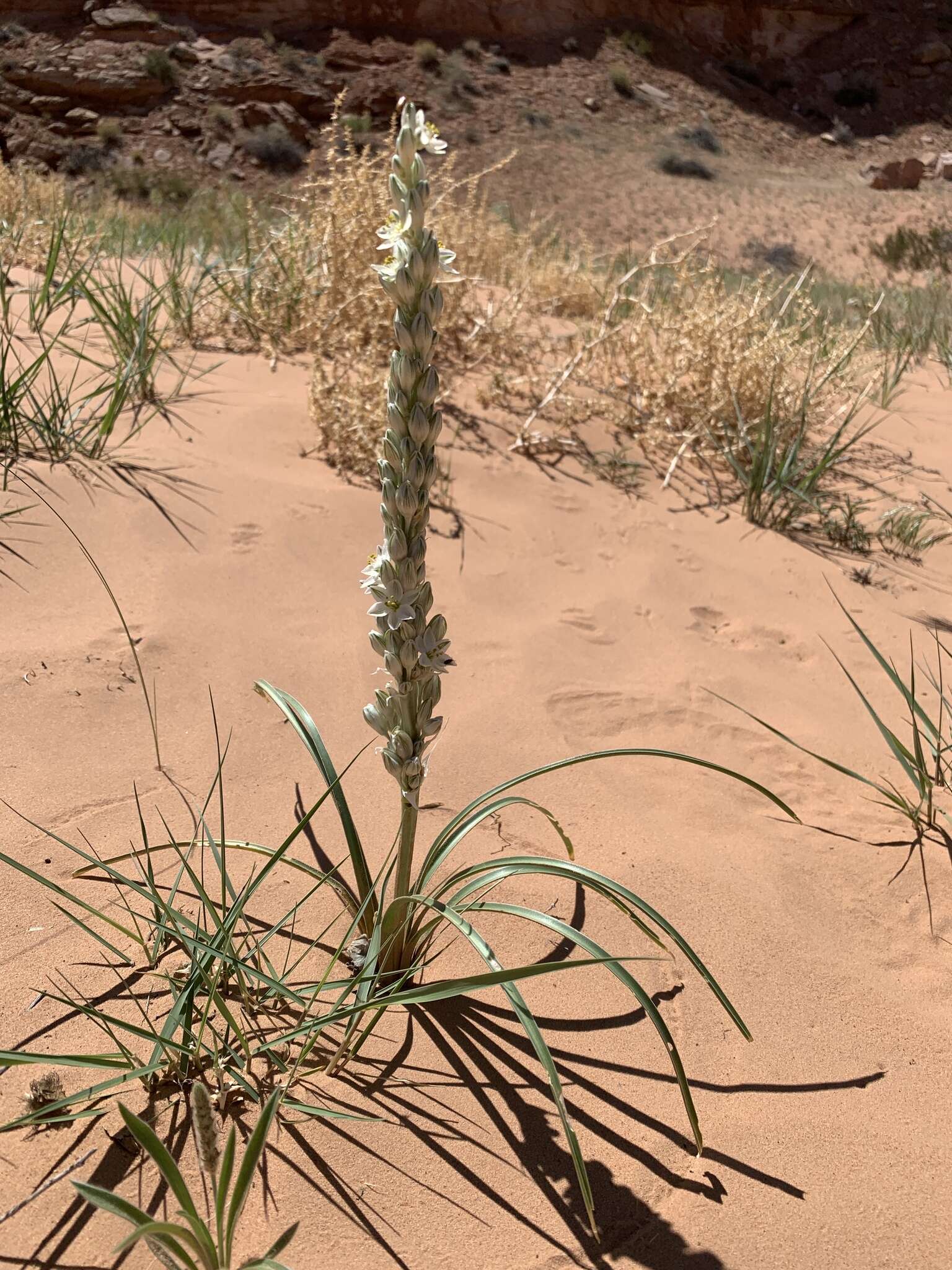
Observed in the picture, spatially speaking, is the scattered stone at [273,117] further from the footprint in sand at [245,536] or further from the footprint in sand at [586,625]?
the footprint in sand at [586,625]

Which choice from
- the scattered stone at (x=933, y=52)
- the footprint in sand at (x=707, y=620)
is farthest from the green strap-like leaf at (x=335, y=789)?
the scattered stone at (x=933, y=52)

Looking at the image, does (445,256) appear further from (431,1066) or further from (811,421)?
(811,421)

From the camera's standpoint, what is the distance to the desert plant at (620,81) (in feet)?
98.4

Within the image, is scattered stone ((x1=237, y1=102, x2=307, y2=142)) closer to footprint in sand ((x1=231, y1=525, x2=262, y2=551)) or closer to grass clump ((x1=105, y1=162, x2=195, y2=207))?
grass clump ((x1=105, y1=162, x2=195, y2=207))

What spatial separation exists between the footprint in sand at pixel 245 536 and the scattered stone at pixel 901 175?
97.5 ft

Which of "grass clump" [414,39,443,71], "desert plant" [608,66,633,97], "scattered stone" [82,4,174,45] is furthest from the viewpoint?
"desert plant" [608,66,633,97]

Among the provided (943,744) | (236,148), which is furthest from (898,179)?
(943,744)

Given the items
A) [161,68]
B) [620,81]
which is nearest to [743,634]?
[161,68]

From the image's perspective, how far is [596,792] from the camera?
2322 millimetres

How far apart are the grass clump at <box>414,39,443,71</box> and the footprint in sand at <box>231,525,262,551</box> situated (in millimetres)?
29629

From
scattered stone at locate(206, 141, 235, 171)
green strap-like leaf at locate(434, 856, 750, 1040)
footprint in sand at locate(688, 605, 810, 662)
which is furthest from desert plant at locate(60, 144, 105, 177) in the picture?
green strap-like leaf at locate(434, 856, 750, 1040)

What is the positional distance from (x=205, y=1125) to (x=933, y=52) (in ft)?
137

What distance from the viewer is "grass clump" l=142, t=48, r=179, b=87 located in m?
24.9

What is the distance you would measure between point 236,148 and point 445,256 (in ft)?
88.4
